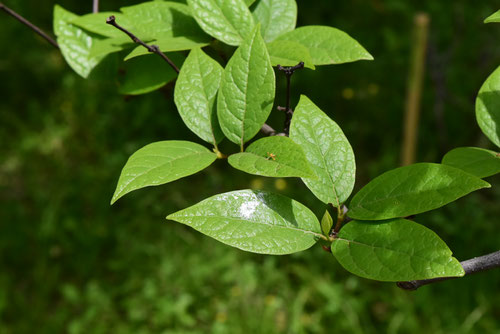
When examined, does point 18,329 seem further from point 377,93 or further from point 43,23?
point 377,93

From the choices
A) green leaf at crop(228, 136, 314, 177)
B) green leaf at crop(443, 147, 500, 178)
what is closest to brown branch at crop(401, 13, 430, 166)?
green leaf at crop(443, 147, 500, 178)

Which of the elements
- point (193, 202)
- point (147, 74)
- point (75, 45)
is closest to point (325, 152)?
point (147, 74)

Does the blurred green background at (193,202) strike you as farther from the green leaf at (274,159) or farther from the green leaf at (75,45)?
the green leaf at (274,159)

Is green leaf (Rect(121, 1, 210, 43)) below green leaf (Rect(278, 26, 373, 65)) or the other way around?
below

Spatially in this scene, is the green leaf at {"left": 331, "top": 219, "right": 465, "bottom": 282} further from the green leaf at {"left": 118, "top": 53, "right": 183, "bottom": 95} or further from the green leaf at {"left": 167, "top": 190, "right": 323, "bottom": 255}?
the green leaf at {"left": 118, "top": 53, "right": 183, "bottom": 95}

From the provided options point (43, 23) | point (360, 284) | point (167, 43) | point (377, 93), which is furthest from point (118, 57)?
point (43, 23)

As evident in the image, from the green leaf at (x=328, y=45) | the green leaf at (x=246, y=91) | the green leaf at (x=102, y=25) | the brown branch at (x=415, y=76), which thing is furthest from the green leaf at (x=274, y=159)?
the brown branch at (x=415, y=76)

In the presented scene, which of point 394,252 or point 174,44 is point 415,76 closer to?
point 174,44
